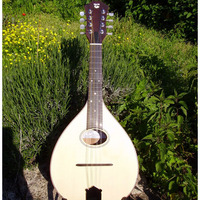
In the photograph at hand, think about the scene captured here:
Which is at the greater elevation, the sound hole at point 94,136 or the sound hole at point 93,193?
the sound hole at point 94,136

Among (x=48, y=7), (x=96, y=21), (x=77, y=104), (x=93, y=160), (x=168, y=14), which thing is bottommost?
(x=93, y=160)

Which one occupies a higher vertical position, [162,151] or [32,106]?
[32,106]

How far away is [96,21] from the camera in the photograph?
4.85 feet

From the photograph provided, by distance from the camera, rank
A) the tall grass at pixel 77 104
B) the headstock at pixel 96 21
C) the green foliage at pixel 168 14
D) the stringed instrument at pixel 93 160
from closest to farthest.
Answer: the stringed instrument at pixel 93 160 → the headstock at pixel 96 21 → the tall grass at pixel 77 104 → the green foliage at pixel 168 14

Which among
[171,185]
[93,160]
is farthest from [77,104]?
[171,185]

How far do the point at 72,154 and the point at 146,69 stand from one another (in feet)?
6.29

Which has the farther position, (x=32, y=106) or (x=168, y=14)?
(x=168, y=14)

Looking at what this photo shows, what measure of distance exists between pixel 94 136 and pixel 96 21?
0.83m

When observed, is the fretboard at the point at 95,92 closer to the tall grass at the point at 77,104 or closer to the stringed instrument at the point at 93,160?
the stringed instrument at the point at 93,160

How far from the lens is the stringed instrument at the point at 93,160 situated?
1.36 metres

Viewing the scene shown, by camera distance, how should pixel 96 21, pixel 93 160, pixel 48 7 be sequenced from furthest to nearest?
1. pixel 48 7
2. pixel 96 21
3. pixel 93 160

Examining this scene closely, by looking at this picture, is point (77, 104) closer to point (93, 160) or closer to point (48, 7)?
point (93, 160)

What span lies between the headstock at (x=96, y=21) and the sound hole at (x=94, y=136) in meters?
0.65

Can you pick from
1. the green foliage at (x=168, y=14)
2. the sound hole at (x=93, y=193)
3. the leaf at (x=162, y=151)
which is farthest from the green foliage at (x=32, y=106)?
the green foliage at (x=168, y=14)
